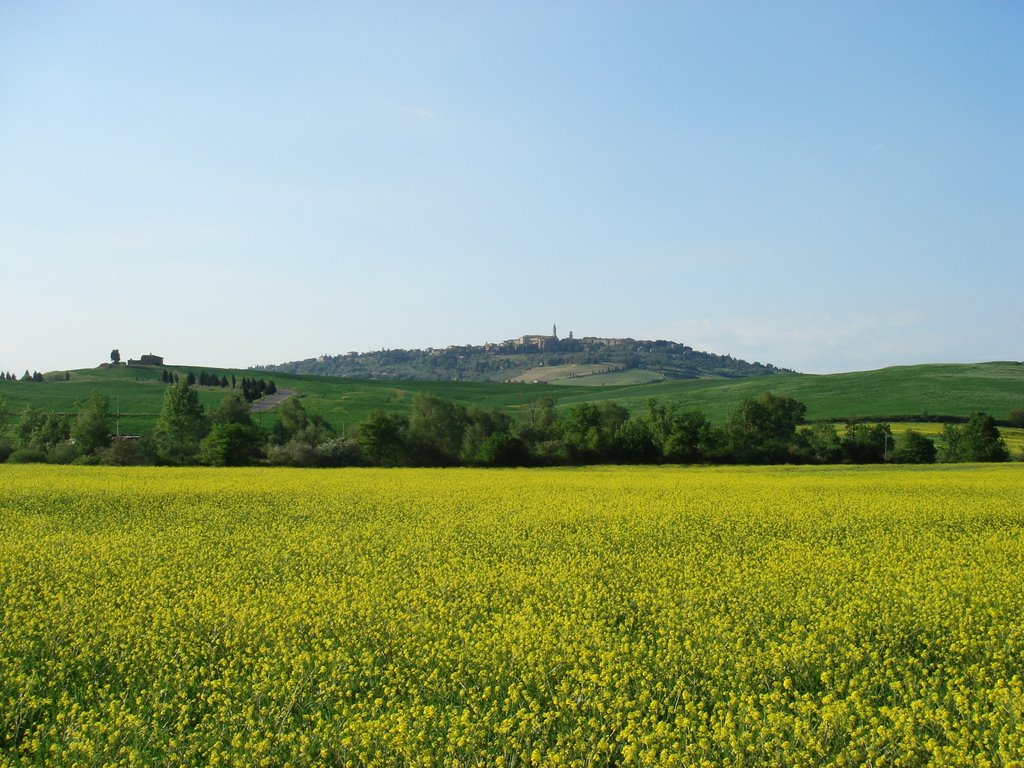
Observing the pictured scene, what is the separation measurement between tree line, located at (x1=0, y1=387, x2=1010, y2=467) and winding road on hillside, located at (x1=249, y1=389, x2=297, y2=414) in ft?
116

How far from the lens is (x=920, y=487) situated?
27.1 meters

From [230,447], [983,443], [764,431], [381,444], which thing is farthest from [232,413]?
[983,443]

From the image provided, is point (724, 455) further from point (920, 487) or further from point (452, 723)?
point (452, 723)

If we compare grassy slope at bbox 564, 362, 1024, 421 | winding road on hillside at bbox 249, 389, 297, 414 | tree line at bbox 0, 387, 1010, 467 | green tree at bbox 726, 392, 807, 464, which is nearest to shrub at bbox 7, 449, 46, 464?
tree line at bbox 0, 387, 1010, 467

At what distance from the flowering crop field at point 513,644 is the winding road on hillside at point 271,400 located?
287ft

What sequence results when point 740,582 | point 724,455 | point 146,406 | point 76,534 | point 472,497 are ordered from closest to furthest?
point 740,582
point 76,534
point 472,497
point 724,455
point 146,406

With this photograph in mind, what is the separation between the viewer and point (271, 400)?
110 m

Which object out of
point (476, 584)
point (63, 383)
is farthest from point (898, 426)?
point (63, 383)

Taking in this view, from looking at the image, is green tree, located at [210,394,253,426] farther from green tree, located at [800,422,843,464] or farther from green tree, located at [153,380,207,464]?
green tree, located at [800,422,843,464]

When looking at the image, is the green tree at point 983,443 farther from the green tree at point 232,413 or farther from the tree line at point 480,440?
the green tree at point 232,413

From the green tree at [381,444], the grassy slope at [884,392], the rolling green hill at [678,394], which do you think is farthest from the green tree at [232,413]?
the grassy slope at [884,392]

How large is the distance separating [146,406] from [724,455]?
234ft

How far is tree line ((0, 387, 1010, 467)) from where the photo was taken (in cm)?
4656

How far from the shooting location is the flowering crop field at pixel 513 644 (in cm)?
622
